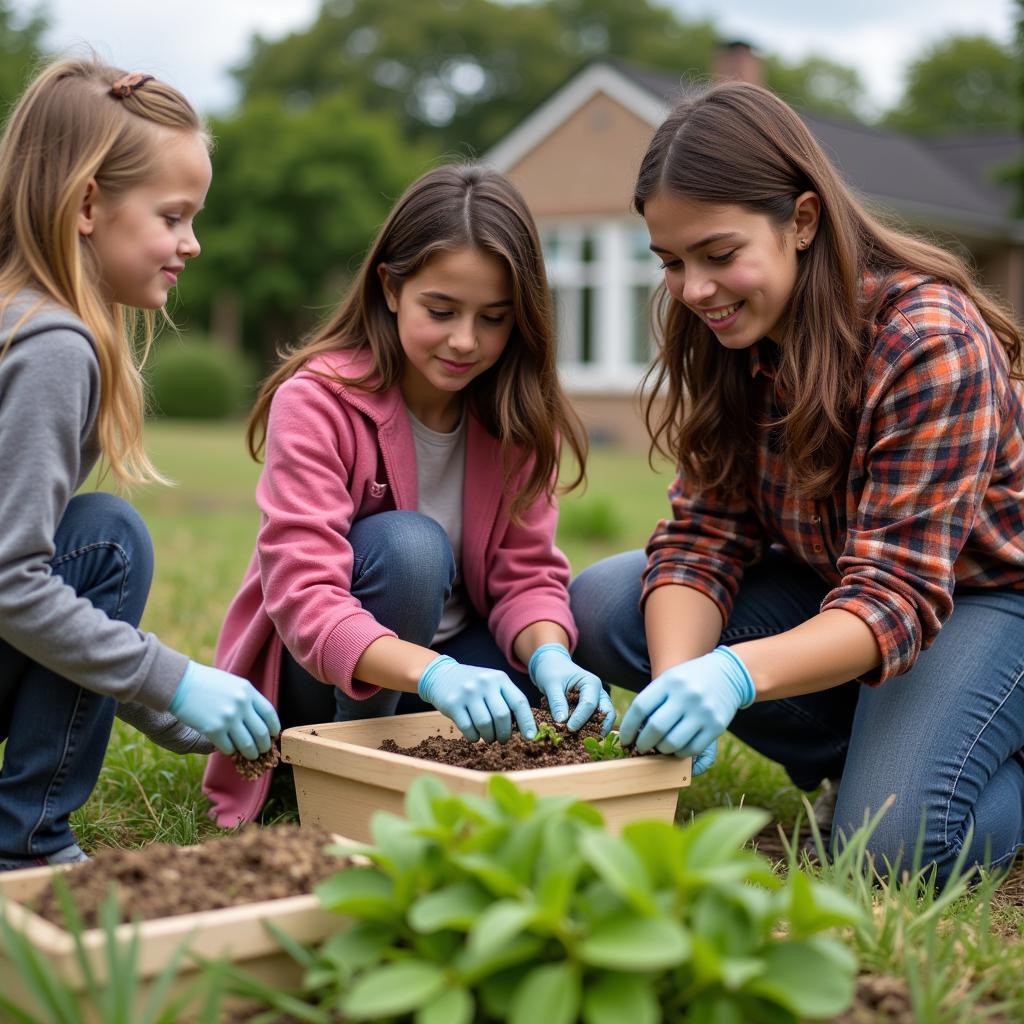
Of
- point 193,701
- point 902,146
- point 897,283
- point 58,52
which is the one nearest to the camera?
point 193,701

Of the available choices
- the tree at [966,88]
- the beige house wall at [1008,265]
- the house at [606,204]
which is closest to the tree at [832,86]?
the tree at [966,88]

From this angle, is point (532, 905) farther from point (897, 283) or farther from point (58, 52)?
point (58, 52)

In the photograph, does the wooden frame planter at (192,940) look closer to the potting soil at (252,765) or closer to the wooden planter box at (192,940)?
the wooden planter box at (192,940)

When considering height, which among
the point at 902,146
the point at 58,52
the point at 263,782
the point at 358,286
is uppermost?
the point at 902,146

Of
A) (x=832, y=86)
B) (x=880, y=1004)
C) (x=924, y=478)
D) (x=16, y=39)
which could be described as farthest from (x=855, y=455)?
(x=832, y=86)

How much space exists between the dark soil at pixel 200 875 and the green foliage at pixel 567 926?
143 mm

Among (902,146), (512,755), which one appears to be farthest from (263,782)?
(902,146)

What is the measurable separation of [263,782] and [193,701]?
51 centimetres

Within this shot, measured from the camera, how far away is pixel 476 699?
207 centimetres

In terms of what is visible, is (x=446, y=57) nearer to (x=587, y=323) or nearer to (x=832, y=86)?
(x=832, y=86)

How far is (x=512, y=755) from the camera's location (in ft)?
6.79

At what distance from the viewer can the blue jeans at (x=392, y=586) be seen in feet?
7.87

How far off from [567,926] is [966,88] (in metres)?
41.1

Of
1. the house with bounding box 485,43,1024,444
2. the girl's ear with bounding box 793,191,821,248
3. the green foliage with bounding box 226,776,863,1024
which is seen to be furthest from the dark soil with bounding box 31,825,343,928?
the house with bounding box 485,43,1024,444
